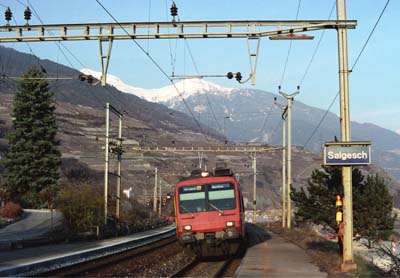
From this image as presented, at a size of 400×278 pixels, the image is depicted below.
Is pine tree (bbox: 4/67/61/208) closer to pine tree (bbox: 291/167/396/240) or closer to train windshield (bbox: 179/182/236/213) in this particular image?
train windshield (bbox: 179/182/236/213)

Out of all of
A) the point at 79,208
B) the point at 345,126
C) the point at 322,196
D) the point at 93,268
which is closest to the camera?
the point at 93,268

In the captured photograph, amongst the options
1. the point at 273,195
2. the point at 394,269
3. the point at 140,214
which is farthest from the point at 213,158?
the point at 394,269

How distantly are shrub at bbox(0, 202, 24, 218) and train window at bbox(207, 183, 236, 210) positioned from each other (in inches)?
1178

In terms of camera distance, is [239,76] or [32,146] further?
[32,146]

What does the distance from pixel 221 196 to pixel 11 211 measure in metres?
30.4

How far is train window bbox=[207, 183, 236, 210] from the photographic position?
2366cm

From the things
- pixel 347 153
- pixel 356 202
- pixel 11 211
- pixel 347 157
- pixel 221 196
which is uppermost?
pixel 347 153

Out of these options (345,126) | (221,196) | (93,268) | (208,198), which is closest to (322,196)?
(221,196)

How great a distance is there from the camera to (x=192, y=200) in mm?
23875

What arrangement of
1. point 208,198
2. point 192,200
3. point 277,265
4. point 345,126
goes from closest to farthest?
1. point 345,126
2. point 277,265
3. point 208,198
4. point 192,200

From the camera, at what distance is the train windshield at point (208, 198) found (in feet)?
77.7

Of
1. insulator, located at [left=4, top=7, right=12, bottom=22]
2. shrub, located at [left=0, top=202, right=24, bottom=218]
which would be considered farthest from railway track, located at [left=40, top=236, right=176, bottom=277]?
shrub, located at [left=0, top=202, right=24, bottom=218]

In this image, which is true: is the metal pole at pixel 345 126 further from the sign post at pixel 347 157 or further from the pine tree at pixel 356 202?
the pine tree at pixel 356 202

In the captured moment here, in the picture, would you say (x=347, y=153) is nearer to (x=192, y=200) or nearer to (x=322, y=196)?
(x=322, y=196)
